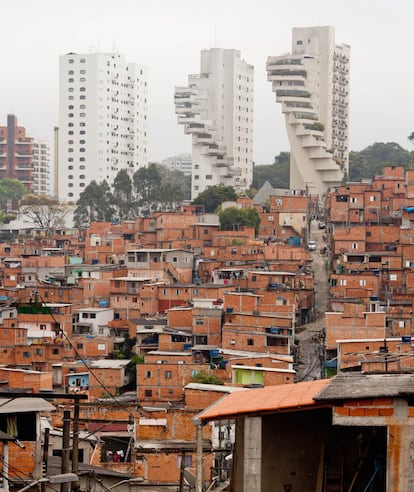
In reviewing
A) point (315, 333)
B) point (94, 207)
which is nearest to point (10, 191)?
point (94, 207)

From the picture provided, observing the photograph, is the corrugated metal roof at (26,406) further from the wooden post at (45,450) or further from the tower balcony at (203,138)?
the tower balcony at (203,138)

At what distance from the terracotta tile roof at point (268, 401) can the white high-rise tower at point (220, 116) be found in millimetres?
69227

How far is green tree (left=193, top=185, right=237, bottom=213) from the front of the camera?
58.7m

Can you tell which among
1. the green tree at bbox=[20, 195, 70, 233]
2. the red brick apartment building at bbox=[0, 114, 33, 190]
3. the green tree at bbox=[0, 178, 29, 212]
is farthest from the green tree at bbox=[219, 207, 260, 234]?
the red brick apartment building at bbox=[0, 114, 33, 190]

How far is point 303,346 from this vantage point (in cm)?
3584

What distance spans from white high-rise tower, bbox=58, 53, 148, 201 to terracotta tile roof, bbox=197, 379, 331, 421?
83.5 m

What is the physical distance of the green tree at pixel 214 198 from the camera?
193 ft

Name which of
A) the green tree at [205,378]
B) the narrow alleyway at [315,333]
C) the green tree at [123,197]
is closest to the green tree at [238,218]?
the narrow alleyway at [315,333]

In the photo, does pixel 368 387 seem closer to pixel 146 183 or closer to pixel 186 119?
pixel 146 183

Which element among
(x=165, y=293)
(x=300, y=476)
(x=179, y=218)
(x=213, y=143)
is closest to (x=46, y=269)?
(x=179, y=218)

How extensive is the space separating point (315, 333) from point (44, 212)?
35.4 meters

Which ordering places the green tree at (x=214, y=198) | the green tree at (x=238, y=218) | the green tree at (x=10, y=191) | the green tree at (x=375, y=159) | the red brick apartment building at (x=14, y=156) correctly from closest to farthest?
the green tree at (x=238, y=218)
the green tree at (x=214, y=198)
the green tree at (x=375, y=159)
the green tree at (x=10, y=191)
the red brick apartment building at (x=14, y=156)

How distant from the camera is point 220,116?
3250 inches

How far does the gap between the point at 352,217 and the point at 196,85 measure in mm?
34275
